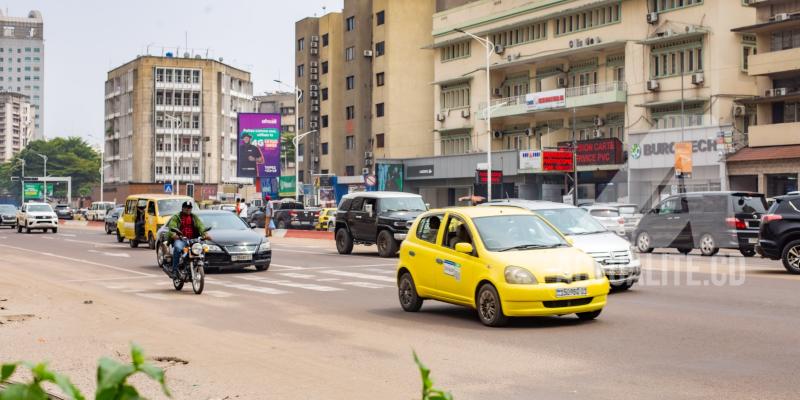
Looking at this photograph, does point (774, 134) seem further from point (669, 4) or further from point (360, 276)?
point (360, 276)

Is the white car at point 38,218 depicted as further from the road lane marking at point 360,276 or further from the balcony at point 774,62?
the balcony at point 774,62

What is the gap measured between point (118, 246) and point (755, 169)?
96.6ft

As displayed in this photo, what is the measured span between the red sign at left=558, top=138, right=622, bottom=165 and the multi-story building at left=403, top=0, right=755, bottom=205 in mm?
67

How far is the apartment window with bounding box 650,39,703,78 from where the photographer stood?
5106 cm

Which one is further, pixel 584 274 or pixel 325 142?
pixel 325 142

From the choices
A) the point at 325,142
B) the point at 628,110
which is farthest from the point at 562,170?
the point at 325,142

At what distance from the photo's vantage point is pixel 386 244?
29.8 m

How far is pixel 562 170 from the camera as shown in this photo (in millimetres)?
58750

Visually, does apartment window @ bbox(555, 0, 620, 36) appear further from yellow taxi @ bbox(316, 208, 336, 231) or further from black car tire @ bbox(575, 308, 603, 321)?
black car tire @ bbox(575, 308, 603, 321)

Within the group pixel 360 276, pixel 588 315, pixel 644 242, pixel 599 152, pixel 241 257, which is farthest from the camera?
pixel 599 152

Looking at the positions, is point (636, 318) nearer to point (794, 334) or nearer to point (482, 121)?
point (794, 334)

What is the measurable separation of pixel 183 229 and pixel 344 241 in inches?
508

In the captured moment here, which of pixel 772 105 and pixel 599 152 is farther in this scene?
pixel 599 152

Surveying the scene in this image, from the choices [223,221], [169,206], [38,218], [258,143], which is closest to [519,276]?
[223,221]
